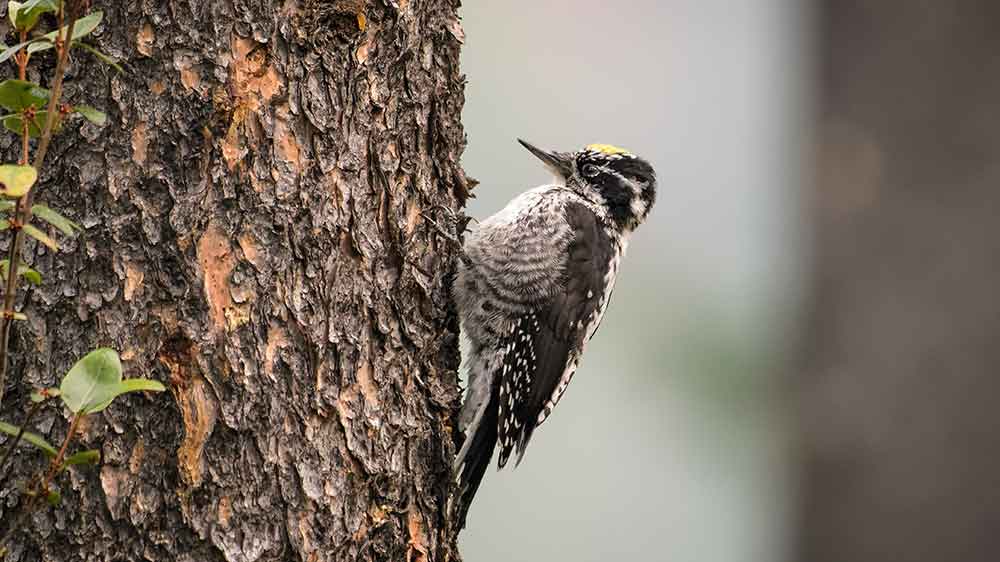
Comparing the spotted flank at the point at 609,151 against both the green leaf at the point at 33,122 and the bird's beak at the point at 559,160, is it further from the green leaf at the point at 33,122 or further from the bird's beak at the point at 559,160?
the green leaf at the point at 33,122

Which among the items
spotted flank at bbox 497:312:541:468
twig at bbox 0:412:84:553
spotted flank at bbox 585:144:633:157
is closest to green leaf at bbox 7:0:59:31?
twig at bbox 0:412:84:553

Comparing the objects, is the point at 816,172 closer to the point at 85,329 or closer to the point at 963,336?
the point at 963,336

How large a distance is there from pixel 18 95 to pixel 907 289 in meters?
3.62

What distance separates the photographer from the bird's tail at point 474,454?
3.50 meters

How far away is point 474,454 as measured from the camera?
363cm

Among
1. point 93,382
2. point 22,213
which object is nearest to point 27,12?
point 22,213

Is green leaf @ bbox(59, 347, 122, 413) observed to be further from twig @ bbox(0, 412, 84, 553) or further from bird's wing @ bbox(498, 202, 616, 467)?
bird's wing @ bbox(498, 202, 616, 467)

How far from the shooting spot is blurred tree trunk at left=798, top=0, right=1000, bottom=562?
4.70 m

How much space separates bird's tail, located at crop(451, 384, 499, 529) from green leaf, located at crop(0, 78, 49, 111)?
1634mm

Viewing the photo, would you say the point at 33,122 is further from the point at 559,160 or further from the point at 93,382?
the point at 559,160

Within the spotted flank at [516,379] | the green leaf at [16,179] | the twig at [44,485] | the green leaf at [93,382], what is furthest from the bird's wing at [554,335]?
the green leaf at [16,179]

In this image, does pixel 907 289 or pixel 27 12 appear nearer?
pixel 27 12

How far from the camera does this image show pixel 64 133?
262cm

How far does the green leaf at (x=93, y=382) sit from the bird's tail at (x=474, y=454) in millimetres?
1423
